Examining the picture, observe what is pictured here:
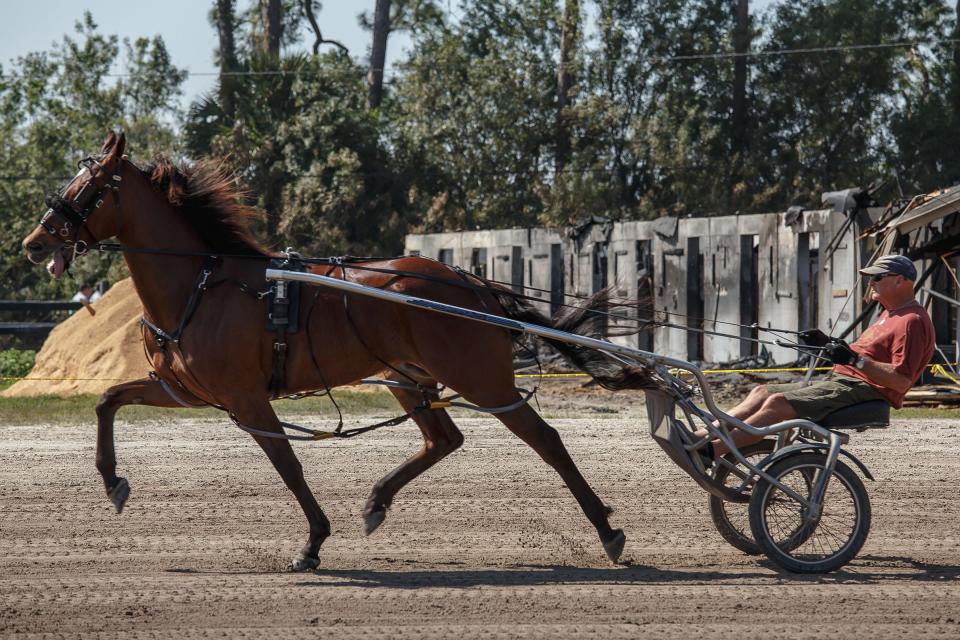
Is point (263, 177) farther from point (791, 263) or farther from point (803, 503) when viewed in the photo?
point (803, 503)

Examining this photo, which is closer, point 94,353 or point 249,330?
point 249,330

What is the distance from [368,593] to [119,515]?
2658 millimetres

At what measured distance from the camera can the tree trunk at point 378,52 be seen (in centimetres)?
3366

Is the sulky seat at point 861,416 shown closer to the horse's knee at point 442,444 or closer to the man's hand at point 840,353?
the man's hand at point 840,353

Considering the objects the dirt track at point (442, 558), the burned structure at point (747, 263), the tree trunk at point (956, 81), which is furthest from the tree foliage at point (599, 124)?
the dirt track at point (442, 558)

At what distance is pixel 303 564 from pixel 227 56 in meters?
27.8

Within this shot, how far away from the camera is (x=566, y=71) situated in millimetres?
30203

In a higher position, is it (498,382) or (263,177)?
(263,177)

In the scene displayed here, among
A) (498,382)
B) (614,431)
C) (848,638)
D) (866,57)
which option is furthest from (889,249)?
(866,57)

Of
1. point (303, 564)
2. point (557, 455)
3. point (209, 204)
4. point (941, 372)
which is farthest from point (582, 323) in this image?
point (941, 372)

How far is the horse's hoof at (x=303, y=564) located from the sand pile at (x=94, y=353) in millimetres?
11526

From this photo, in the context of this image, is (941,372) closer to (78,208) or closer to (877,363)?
(877,363)

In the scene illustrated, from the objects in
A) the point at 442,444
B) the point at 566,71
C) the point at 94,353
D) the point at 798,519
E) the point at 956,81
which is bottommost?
the point at 798,519

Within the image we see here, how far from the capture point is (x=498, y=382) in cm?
693
